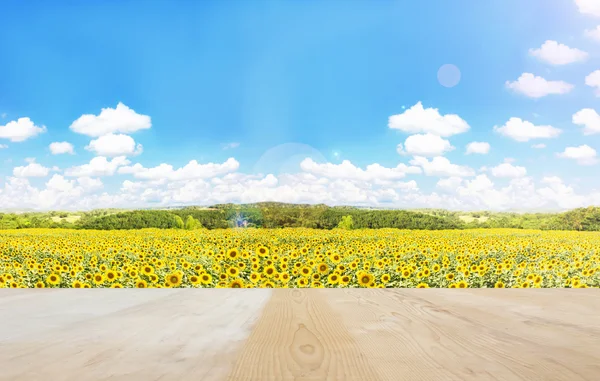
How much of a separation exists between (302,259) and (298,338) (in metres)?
2.49

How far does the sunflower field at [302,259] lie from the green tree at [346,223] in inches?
1.8

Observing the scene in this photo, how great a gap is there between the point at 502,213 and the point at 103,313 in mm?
3296

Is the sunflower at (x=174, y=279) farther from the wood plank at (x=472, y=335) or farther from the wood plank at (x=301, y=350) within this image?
the wood plank at (x=301, y=350)

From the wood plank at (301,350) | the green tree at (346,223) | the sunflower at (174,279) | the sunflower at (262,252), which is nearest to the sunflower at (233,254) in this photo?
the sunflower at (262,252)

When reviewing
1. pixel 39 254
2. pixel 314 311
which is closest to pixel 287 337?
pixel 314 311

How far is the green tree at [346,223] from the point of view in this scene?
372 centimetres

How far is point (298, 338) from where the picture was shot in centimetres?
118

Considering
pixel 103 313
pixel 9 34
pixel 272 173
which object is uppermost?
pixel 9 34

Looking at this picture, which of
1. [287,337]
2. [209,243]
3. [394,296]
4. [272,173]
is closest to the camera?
[287,337]

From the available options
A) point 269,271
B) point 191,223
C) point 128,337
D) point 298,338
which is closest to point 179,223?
point 191,223

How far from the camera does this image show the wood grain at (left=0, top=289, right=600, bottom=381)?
3.02 ft

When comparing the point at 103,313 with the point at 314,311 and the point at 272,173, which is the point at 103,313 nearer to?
the point at 314,311

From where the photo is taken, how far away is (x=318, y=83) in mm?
3578

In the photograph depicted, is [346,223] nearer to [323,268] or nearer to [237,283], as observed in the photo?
[323,268]
